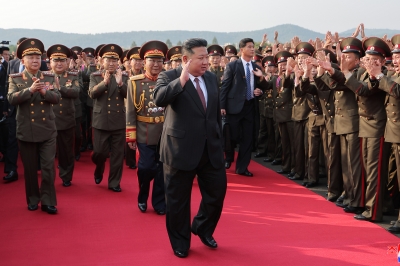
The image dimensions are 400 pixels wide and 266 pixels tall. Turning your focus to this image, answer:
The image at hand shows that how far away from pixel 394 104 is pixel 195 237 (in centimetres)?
246

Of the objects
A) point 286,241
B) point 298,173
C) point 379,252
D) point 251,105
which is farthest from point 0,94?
point 379,252

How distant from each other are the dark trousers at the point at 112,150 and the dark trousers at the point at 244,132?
2050 millimetres

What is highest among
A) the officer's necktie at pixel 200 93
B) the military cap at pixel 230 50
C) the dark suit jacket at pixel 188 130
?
the military cap at pixel 230 50

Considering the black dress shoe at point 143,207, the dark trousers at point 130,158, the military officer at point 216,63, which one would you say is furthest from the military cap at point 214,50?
the black dress shoe at point 143,207

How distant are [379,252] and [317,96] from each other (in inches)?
119

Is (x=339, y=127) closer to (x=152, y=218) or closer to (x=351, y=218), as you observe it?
(x=351, y=218)

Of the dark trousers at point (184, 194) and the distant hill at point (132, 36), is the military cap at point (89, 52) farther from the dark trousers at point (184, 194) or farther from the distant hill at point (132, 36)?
the distant hill at point (132, 36)

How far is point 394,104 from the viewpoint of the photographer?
5.68 meters

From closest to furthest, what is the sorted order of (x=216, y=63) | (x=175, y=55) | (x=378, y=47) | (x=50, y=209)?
1. (x=378, y=47)
2. (x=50, y=209)
3. (x=175, y=55)
4. (x=216, y=63)

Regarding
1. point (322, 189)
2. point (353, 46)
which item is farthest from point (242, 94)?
point (353, 46)

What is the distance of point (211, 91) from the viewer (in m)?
4.91

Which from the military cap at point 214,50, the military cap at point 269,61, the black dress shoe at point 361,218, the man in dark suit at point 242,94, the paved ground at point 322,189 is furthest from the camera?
the military cap at point 214,50

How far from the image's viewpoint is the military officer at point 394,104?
5.47 m

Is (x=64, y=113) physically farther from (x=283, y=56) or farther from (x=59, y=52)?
(x=283, y=56)
